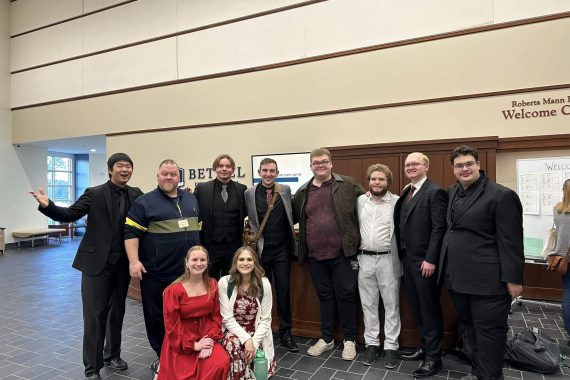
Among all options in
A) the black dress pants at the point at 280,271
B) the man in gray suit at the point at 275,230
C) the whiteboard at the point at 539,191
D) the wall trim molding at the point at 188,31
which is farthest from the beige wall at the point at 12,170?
the whiteboard at the point at 539,191

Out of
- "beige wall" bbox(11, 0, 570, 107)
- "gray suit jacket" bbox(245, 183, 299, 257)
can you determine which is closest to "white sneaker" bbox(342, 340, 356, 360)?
"gray suit jacket" bbox(245, 183, 299, 257)

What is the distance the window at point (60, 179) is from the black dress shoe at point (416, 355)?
43.1 feet

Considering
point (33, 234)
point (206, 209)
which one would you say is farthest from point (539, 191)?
point (33, 234)

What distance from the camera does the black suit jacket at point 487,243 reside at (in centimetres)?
230

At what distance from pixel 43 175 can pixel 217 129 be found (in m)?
6.77

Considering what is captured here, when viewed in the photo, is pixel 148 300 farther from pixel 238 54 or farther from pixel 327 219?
pixel 238 54

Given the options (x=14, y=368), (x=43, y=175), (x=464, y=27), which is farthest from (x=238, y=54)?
(x=43, y=175)

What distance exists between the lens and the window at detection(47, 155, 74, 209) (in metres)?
12.9

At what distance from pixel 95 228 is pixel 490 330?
279 centimetres

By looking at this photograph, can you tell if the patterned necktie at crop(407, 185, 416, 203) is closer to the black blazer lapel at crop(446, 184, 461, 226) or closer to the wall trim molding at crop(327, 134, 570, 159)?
the black blazer lapel at crop(446, 184, 461, 226)

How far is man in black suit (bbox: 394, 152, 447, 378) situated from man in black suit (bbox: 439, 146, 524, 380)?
15 cm

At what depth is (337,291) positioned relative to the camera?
3.13 meters

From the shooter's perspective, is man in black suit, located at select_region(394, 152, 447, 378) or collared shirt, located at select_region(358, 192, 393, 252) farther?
collared shirt, located at select_region(358, 192, 393, 252)

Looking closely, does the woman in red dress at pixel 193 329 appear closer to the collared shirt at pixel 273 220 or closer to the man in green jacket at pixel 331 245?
the collared shirt at pixel 273 220
